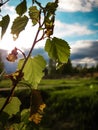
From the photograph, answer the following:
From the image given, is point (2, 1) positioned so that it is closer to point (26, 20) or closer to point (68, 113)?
point (26, 20)

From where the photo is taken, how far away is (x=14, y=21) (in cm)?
83

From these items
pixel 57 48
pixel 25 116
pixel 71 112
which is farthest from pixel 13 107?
pixel 71 112

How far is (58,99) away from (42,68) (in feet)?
42.6

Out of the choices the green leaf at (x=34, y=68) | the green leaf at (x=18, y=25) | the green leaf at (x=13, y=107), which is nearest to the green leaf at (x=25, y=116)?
the green leaf at (x=13, y=107)

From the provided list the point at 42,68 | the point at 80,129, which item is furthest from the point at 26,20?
the point at 80,129

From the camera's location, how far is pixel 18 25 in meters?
0.81

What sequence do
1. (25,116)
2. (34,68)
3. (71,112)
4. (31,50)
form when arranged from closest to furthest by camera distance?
(31,50)
(34,68)
(25,116)
(71,112)

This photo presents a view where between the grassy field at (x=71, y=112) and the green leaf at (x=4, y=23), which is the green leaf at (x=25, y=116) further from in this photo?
the grassy field at (x=71, y=112)

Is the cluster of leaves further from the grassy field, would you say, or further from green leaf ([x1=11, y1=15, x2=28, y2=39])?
the grassy field

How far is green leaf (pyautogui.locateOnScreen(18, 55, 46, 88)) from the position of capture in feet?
2.78

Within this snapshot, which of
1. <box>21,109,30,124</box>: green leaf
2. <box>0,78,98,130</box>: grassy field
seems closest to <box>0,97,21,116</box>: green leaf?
<box>21,109,30,124</box>: green leaf

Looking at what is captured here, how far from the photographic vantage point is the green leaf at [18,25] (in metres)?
0.80

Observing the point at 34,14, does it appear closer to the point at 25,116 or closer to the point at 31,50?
the point at 31,50

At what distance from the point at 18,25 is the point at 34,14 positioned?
0.05 metres
